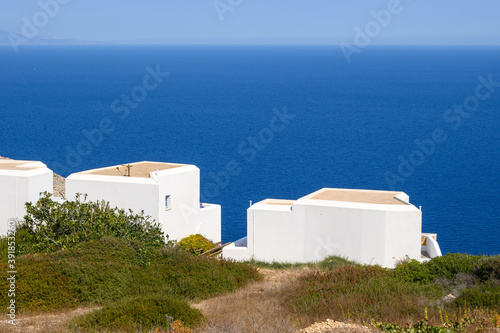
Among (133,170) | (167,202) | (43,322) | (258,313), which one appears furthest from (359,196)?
(43,322)

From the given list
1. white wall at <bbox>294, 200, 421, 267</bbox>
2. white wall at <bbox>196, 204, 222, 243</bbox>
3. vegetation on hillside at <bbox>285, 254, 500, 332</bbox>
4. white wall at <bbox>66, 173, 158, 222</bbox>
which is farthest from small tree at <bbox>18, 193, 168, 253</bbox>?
vegetation on hillside at <bbox>285, 254, 500, 332</bbox>

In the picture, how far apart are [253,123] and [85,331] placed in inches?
3297

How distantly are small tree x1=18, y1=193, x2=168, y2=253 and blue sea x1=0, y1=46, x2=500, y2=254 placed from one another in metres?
21.4

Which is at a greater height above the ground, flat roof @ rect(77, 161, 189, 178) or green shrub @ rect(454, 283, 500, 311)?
flat roof @ rect(77, 161, 189, 178)

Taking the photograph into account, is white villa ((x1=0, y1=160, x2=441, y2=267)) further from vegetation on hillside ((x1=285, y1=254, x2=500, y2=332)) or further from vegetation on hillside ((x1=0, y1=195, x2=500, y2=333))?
vegetation on hillside ((x1=285, y1=254, x2=500, y2=332))

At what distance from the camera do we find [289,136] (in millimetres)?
85750

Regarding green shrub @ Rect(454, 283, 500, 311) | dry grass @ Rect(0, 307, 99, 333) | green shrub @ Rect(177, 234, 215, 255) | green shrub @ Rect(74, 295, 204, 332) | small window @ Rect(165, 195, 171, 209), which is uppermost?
small window @ Rect(165, 195, 171, 209)

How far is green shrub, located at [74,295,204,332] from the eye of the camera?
39.2 feet

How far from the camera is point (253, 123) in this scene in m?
94.9

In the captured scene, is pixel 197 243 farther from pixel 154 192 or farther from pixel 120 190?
pixel 120 190

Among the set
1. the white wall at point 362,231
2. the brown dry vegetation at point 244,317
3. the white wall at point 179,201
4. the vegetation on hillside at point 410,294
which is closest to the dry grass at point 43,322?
the brown dry vegetation at point 244,317

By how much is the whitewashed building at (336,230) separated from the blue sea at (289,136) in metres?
19.8

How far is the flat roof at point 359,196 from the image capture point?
71.1 feet

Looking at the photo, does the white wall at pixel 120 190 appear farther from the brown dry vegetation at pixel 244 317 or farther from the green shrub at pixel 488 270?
the green shrub at pixel 488 270
